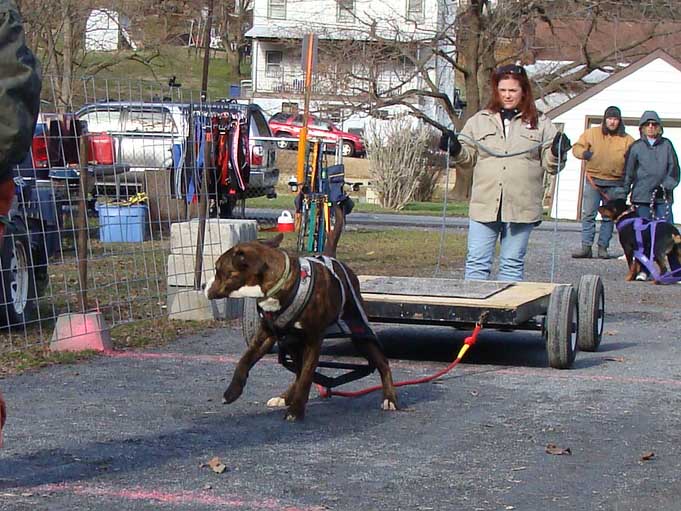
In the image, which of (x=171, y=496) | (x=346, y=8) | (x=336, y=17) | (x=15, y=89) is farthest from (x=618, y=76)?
(x=15, y=89)

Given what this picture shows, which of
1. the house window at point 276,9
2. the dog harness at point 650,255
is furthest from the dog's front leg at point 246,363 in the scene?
the house window at point 276,9

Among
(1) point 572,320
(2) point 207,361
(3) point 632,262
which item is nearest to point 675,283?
(3) point 632,262

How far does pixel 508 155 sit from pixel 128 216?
176 inches

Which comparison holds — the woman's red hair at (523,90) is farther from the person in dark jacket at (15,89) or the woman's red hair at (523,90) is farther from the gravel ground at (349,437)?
the person in dark jacket at (15,89)

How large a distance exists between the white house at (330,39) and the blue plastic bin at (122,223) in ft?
18.3

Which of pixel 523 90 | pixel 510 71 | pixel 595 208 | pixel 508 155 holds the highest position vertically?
pixel 510 71

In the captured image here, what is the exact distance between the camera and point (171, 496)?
172 inches

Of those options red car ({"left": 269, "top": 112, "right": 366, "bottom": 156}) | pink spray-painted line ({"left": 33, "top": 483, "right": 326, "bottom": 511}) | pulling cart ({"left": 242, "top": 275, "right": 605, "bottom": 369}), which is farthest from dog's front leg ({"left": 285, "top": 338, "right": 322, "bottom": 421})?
red car ({"left": 269, "top": 112, "right": 366, "bottom": 156})

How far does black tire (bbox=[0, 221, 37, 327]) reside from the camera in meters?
7.84

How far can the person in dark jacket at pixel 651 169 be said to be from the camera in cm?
1408

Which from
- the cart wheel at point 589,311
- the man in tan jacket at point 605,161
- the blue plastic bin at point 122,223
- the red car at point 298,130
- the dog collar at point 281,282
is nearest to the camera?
the dog collar at point 281,282

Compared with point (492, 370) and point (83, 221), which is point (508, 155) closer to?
point (492, 370)

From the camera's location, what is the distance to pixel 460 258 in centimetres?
1490

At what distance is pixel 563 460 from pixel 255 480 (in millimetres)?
1382
